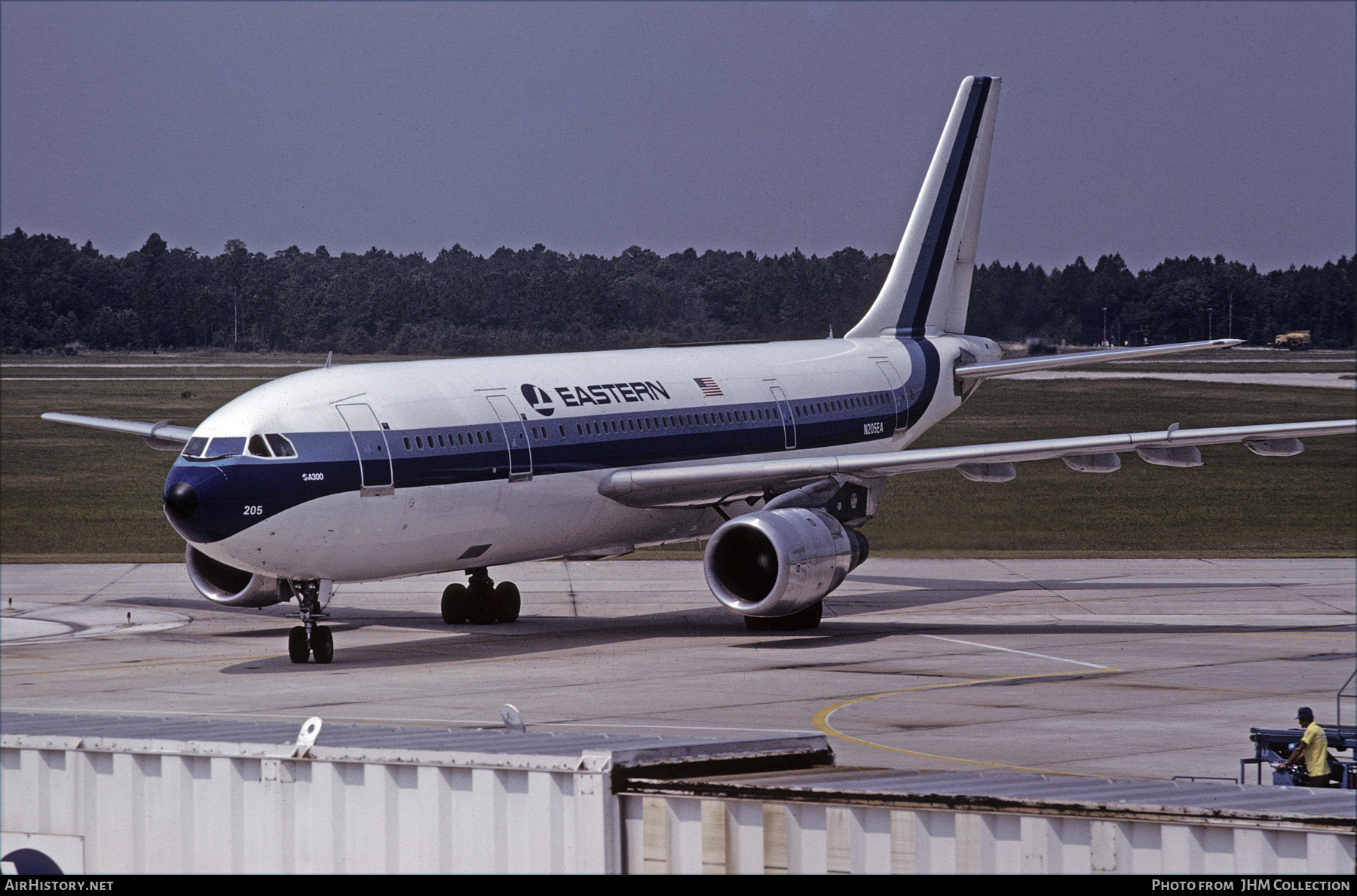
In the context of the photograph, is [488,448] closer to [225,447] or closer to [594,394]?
[594,394]

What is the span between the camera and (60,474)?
221 feet

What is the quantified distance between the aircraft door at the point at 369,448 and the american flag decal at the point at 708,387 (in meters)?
8.59

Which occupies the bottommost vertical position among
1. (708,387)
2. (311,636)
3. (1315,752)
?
(311,636)

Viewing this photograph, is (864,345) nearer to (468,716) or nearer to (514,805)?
(468,716)

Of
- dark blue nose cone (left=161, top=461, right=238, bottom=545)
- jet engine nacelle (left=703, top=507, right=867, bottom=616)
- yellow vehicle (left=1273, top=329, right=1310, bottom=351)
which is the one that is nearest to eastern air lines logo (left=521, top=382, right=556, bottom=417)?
jet engine nacelle (left=703, top=507, right=867, bottom=616)

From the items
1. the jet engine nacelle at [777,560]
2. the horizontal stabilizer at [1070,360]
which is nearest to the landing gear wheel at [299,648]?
the jet engine nacelle at [777,560]

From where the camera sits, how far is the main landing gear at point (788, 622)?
3266 cm

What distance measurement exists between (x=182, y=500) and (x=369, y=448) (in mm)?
3060

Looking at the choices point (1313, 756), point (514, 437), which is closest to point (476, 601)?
point (514, 437)

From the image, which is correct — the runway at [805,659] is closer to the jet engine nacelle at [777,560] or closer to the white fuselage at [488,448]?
the jet engine nacelle at [777,560]

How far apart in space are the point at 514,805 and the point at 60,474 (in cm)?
6002

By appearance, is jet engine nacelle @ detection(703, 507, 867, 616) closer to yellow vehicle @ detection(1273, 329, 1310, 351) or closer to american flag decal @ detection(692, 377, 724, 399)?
american flag decal @ detection(692, 377, 724, 399)

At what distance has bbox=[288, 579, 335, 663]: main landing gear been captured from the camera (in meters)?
28.6

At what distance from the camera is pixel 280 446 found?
2750 centimetres
